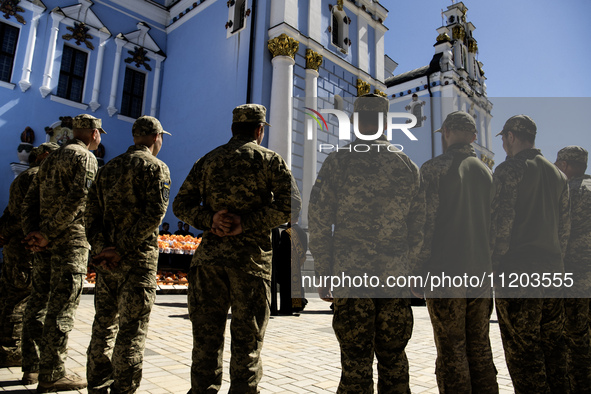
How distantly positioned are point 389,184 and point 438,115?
807 inches

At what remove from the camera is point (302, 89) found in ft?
46.0

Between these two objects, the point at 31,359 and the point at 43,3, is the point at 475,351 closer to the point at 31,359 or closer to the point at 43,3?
the point at 31,359

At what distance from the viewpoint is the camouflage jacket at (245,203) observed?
110 inches

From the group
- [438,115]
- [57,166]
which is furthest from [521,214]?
[438,115]

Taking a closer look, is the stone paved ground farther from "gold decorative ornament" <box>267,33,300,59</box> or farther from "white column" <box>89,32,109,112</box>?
"white column" <box>89,32,109,112</box>

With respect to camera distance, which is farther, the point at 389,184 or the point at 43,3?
the point at 43,3

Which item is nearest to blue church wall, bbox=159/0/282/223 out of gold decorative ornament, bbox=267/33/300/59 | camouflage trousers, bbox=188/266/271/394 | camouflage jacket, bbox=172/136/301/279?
gold decorative ornament, bbox=267/33/300/59

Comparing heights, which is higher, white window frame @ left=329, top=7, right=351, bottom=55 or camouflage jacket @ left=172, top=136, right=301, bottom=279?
white window frame @ left=329, top=7, right=351, bottom=55

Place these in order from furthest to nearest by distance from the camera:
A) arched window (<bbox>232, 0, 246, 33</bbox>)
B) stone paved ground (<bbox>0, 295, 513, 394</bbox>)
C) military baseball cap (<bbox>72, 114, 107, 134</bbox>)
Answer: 1. arched window (<bbox>232, 0, 246, 33</bbox>)
2. military baseball cap (<bbox>72, 114, 107, 134</bbox>)
3. stone paved ground (<bbox>0, 295, 513, 394</bbox>)

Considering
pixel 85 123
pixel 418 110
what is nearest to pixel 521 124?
pixel 85 123

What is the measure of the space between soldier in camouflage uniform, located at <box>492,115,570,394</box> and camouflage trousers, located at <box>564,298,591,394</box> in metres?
0.49

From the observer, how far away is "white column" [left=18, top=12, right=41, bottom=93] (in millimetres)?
14578

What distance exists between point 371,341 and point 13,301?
142 inches

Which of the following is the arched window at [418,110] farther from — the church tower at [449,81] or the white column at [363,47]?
the white column at [363,47]
